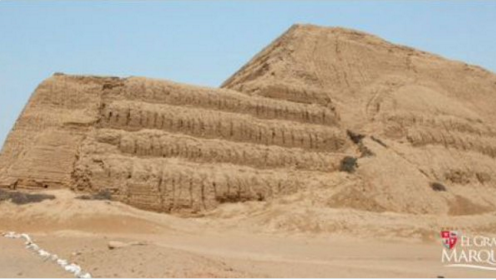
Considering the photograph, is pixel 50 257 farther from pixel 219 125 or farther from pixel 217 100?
pixel 217 100

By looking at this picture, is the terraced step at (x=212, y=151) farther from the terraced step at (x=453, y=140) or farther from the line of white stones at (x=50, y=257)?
the line of white stones at (x=50, y=257)

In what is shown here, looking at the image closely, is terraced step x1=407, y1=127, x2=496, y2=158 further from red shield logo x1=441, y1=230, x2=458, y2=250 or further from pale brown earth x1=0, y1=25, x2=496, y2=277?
red shield logo x1=441, y1=230, x2=458, y2=250

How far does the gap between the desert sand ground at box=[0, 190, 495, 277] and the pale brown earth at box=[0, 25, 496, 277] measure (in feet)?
0.30

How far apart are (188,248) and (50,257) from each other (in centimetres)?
421

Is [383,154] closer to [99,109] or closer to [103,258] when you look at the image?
[99,109]

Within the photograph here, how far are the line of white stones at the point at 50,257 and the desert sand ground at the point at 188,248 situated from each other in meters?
0.20

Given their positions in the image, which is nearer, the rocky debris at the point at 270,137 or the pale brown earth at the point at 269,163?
the pale brown earth at the point at 269,163

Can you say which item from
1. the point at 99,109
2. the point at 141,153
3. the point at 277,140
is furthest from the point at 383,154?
the point at 99,109

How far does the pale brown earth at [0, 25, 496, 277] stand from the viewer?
2191 cm

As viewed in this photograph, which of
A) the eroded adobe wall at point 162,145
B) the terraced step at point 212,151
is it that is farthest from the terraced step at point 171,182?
the terraced step at point 212,151

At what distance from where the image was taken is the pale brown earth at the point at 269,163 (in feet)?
71.9

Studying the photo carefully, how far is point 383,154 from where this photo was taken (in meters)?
30.8

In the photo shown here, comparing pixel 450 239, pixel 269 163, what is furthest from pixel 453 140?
pixel 450 239

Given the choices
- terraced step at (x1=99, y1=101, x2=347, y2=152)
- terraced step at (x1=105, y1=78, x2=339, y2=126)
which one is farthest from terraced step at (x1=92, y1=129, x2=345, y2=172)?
terraced step at (x1=105, y1=78, x2=339, y2=126)
